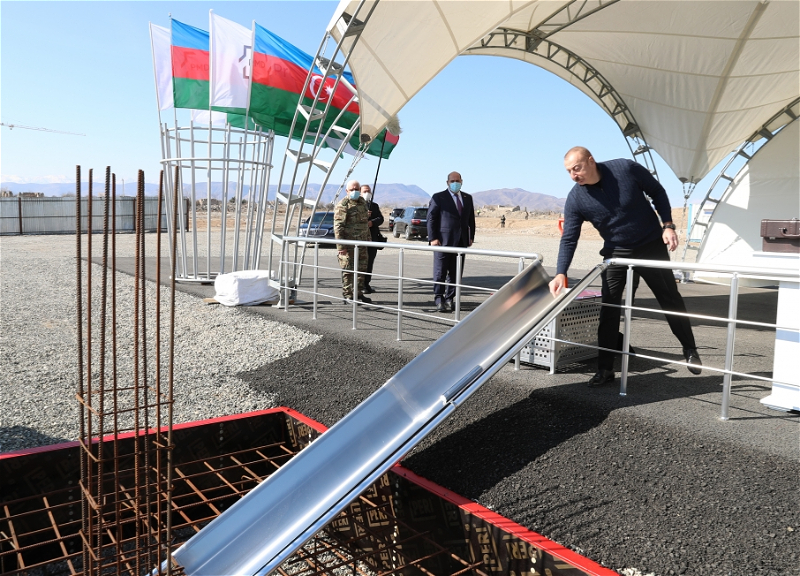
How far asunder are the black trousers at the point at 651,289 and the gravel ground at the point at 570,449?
1.04 ft

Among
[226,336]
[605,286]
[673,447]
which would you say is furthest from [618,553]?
[226,336]

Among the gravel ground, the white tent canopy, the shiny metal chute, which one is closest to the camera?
the gravel ground

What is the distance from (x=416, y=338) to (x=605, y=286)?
88.1 inches

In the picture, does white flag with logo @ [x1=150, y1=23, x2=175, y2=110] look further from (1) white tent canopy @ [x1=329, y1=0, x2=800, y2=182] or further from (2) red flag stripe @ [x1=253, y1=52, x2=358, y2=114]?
(1) white tent canopy @ [x1=329, y1=0, x2=800, y2=182]

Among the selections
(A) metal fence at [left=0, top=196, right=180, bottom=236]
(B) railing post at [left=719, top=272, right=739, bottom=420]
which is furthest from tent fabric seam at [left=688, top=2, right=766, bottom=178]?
(A) metal fence at [left=0, top=196, right=180, bottom=236]

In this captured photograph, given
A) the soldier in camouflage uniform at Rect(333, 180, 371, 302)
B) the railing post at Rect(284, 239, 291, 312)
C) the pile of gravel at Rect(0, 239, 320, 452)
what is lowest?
the pile of gravel at Rect(0, 239, 320, 452)

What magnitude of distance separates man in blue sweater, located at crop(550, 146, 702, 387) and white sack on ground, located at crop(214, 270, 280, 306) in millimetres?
5266

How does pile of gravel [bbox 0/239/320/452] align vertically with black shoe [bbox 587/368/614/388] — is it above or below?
below

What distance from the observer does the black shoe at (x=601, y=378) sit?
426 cm

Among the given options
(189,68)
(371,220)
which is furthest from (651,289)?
(189,68)

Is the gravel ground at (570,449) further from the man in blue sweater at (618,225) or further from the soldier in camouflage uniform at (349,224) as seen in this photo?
the soldier in camouflage uniform at (349,224)

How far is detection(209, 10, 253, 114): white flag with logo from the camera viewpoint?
978 centimetres

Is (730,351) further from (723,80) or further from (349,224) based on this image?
(723,80)

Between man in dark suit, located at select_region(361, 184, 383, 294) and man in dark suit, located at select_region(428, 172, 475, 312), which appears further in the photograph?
man in dark suit, located at select_region(361, 184, 383, 294)
